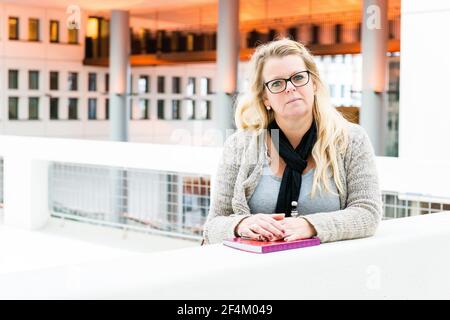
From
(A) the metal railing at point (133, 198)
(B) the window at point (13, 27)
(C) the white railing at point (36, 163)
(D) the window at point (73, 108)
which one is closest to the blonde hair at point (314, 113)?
(A) the metal railing at point (133, 198)

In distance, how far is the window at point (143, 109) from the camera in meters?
30.5

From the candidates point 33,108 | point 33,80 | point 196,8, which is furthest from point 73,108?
point 196,8

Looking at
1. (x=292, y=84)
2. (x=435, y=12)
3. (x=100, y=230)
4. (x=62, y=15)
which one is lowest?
(x=100, y=230)

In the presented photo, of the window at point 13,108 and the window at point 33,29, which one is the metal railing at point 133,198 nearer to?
the window at point 13,108

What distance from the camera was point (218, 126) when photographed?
24.3 metres

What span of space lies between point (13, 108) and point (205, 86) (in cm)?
768

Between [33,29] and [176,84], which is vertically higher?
[33,29]

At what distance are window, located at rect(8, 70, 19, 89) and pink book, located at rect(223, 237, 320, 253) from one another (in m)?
26.7

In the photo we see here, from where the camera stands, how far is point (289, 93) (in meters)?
3.11

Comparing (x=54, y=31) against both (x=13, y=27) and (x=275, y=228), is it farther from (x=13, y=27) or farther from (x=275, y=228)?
(x=275, y=228)

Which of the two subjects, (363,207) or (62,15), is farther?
(62,15)

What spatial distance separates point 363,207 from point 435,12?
15.8 ft
